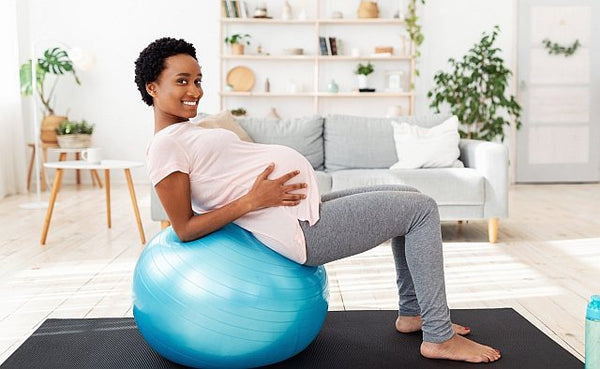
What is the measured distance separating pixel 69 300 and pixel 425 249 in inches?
65.3

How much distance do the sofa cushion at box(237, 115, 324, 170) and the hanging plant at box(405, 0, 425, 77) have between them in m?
2.58

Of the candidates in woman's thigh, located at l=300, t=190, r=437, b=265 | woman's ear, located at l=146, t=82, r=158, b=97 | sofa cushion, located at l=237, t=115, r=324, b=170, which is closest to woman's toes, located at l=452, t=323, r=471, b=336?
woman's thigh, located at l=300, t=190, r=437, b=265

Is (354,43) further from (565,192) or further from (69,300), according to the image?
(69,300)

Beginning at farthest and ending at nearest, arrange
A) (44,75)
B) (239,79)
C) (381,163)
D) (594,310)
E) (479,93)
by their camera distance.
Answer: (239,79)
(44,75)
(479,93)
(381,163)
(594,310)

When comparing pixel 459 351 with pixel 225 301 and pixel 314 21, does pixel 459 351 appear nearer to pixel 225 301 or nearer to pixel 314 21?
pixel 225 301

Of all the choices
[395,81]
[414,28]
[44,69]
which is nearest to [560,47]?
[414,28]

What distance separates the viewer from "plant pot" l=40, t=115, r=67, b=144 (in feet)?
23.8

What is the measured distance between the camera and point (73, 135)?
698 centimetres

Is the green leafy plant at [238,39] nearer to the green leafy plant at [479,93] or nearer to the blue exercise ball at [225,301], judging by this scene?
the green leafy plant at [479,93]

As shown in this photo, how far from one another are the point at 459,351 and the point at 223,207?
837mm

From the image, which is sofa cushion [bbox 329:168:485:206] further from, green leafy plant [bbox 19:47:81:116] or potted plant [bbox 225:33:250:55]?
green leafy plant [bbox 19:47:81:116]

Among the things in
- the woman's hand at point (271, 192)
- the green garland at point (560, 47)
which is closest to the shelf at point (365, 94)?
the green garland at point (560, 47)

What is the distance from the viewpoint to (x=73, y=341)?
2.60 m

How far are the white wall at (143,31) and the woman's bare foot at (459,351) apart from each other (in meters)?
5.63
